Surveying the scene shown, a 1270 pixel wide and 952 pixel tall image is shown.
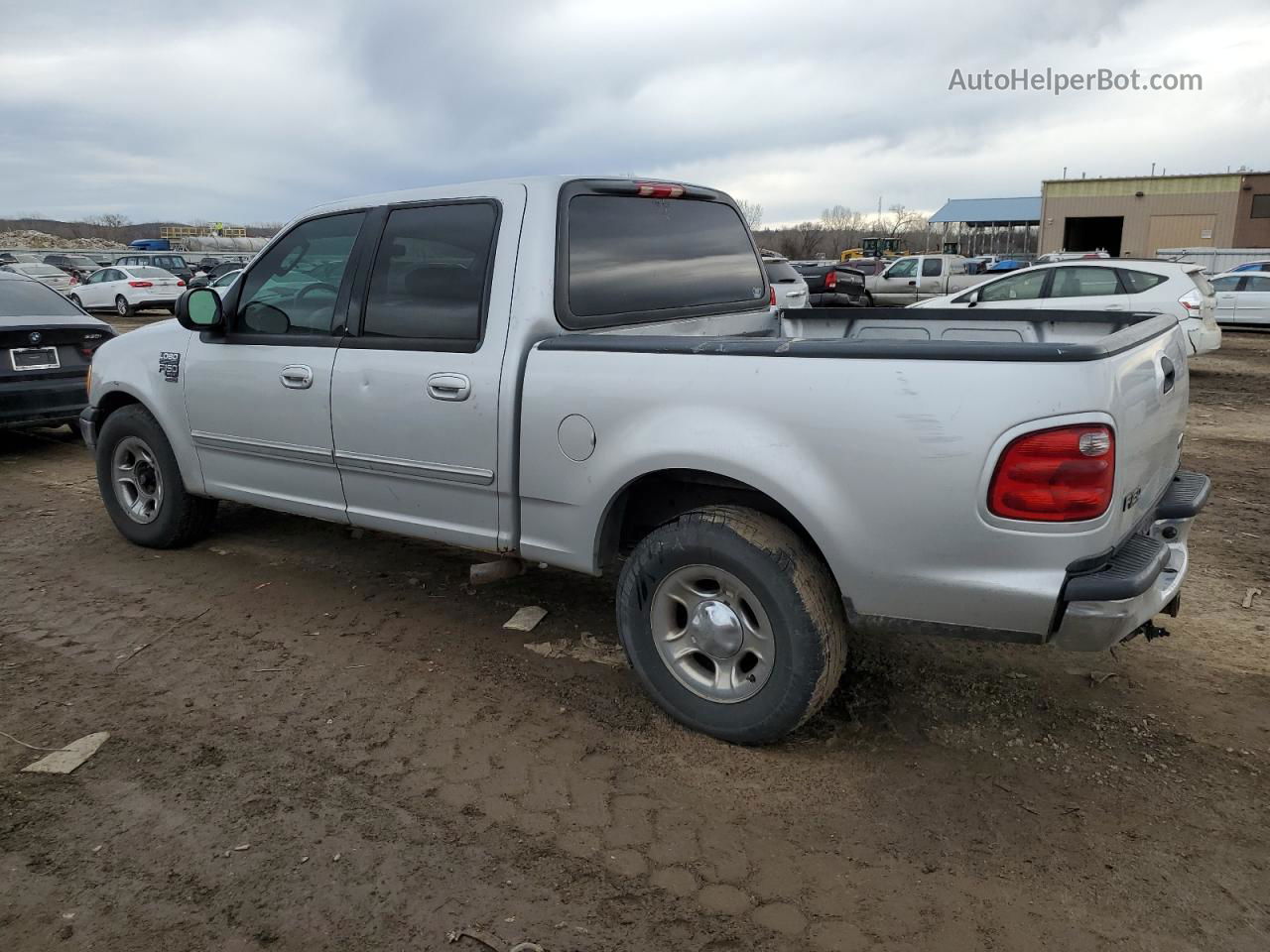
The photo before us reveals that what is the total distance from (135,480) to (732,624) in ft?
13.1

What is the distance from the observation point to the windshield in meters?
7.93

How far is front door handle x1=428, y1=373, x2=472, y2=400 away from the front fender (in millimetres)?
1878

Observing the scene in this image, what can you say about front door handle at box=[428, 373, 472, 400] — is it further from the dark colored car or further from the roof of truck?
the dark colored car

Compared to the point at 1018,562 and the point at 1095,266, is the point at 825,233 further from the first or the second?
the point at 1018,562

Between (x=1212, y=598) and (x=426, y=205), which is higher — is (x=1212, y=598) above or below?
below

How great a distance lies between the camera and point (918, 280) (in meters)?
27.1

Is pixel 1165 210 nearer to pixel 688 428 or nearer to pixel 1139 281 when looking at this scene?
pixel 1139 281

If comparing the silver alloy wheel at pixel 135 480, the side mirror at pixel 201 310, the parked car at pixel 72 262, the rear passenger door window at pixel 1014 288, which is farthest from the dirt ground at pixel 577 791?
the parked car at pixel 72 262

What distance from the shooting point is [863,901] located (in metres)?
2.50

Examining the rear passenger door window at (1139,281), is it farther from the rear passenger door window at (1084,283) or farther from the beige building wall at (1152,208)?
the beige building wall at (1152,208)

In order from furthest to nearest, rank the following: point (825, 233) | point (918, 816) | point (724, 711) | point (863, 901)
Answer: point (825, 233) < point (724, 711) < point (918, 816) < point (863, 901)

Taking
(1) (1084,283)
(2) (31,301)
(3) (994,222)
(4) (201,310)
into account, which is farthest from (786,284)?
(3) (994,222)

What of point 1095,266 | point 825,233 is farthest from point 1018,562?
point 825,233

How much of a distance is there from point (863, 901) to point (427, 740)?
1.62m
